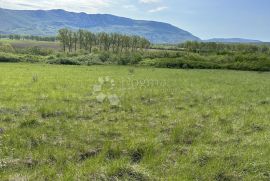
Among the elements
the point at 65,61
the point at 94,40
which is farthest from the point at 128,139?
the point at 94,40

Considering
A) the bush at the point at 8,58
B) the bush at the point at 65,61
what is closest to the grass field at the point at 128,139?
the bush at the point at 65,61

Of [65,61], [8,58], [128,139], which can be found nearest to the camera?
[128,139]

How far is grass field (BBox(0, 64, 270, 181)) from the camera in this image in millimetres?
8031

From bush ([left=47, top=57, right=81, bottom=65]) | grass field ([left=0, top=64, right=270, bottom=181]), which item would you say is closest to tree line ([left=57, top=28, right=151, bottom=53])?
bush ([left=47, top=57, right=81, bottom=65])

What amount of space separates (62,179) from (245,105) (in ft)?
49.4

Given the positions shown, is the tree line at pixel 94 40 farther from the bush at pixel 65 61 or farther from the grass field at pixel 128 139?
the grass field at pixel 128 139

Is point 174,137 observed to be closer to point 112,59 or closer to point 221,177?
point 221,177

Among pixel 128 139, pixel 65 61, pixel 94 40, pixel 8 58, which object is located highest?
pixel 94 40

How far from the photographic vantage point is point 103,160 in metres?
8.66

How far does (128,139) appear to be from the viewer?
10.8 m

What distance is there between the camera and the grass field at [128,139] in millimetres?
8031

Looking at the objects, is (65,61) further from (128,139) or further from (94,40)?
(94,40)

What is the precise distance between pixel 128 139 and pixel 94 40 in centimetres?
13684

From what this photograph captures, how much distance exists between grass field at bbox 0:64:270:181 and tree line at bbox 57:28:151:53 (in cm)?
12312
